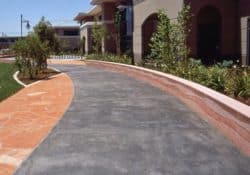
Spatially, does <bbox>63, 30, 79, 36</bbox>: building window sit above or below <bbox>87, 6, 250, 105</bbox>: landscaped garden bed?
above

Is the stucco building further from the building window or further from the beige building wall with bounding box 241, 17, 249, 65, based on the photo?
the building window

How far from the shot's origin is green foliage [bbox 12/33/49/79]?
23750 millimetres

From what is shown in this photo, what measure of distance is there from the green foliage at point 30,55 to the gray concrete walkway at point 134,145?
11.5 metres

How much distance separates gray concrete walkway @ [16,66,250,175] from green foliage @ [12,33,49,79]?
37.7 ft

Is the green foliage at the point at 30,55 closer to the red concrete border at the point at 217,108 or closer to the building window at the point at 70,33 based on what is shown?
the red concrete border at the point at 217,108

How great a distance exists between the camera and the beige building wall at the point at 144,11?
24.2m

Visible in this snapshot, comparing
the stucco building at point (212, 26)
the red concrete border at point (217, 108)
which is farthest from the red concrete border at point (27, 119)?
the stucco building at point (212, 26)

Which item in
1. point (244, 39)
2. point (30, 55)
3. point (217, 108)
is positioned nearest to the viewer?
point (217, 108)

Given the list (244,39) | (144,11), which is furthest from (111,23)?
(244,39)

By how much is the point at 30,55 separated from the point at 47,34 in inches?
284

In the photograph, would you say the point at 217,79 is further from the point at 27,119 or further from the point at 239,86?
the point at 27,119

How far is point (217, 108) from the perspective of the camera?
9.67 meters

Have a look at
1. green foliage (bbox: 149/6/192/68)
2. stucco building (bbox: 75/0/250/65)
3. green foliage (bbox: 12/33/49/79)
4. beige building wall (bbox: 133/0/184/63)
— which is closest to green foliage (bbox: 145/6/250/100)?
green foliage (bbox: 149/6/192/68)

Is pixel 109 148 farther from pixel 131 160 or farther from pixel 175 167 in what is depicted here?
pixel 175 167
